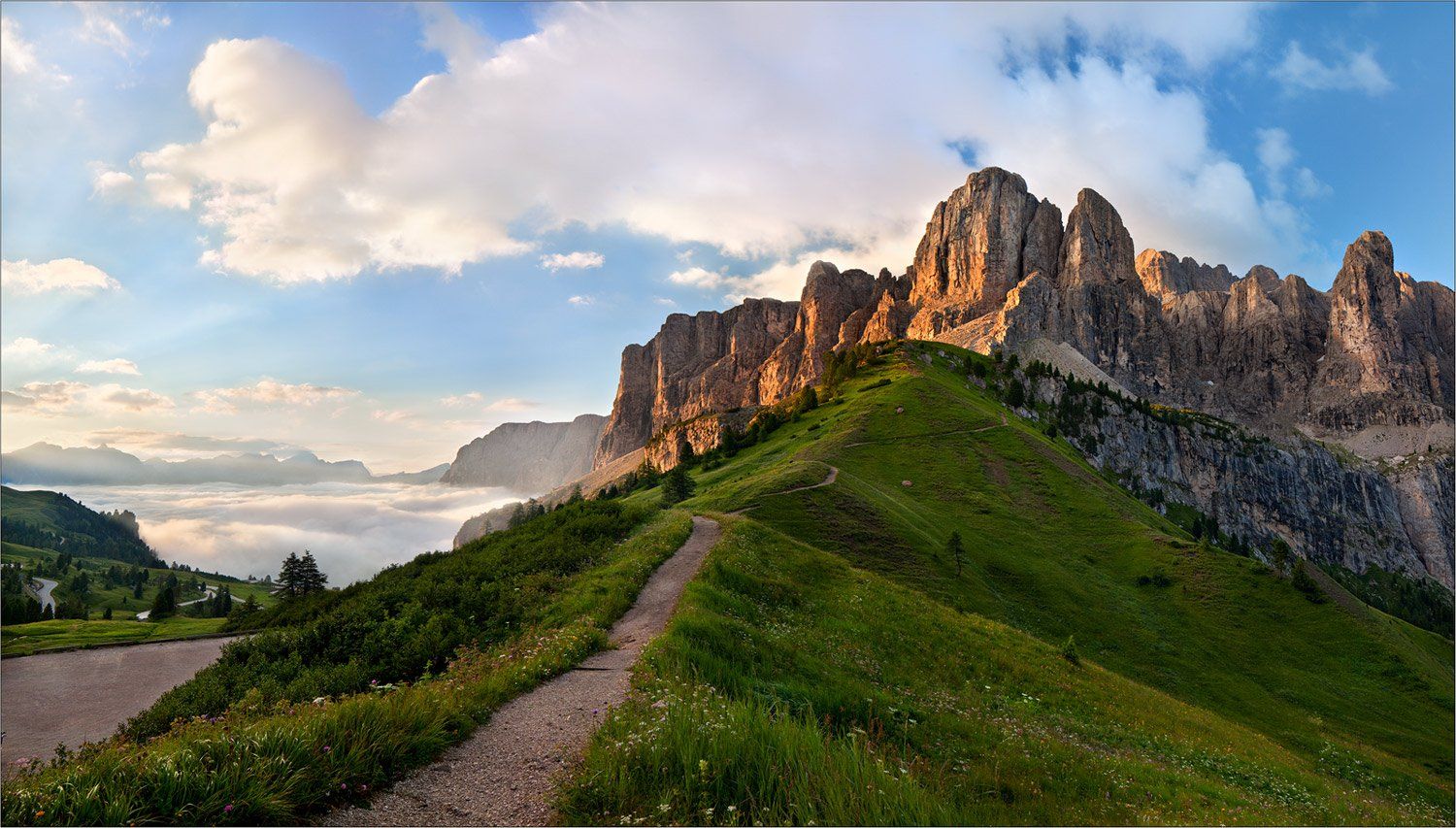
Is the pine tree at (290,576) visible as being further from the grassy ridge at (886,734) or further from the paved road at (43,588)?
the paved road at (43,588)

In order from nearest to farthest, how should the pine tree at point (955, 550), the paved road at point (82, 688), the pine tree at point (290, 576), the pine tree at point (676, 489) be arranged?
1. the paved road at point (82, 688)
2. the pine tree at point (955, 550)
3. the pine tree at point (290, 576)
4. the pine tree at point (676, 489)

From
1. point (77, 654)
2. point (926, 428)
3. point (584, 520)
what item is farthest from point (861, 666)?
point (926, 428)

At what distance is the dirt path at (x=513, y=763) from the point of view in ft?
27.0

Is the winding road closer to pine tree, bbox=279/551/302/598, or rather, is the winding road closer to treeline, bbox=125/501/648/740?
pine tree, bbox=279/551/302/598

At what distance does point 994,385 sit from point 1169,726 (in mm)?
153137

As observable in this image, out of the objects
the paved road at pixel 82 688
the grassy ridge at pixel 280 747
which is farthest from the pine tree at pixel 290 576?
the grassy ridge at pixel 280 747

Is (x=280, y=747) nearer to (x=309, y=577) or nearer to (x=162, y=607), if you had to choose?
(x=309, y=577)

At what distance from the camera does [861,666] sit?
19.2 meters

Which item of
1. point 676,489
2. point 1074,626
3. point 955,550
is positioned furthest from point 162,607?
point 1074,626

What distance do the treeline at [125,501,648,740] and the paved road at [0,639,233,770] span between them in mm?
6482

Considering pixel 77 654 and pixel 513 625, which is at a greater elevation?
pixel 513 625

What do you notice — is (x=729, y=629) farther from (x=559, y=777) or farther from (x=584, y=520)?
(x=584, y=520)

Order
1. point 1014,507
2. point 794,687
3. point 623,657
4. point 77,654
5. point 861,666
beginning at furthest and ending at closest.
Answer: point 1014,507
point 77,654
point 861,666
point 623,657
point 794,687

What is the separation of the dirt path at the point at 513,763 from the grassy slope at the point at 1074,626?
111cm
